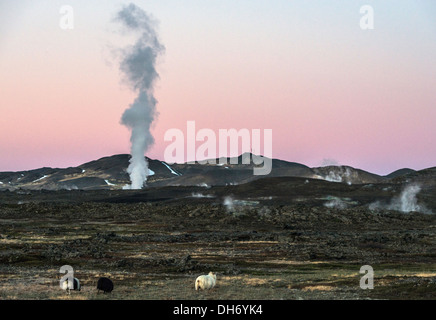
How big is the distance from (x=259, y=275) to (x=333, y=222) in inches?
3677

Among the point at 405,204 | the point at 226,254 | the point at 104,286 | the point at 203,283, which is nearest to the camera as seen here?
the point at 104,286

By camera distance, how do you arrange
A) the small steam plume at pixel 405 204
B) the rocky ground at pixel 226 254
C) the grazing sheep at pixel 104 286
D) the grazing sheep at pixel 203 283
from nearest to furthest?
the grazing sheep at pixel 104 286 < the grazing sheep at pixel 203 283 < the rocky ground at pixel 226 254 < the small steam plume at pixel 405 204

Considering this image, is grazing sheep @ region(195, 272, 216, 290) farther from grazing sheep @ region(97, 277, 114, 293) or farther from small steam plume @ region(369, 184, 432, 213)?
small steam plume @ region(369, 184, 432, 213)

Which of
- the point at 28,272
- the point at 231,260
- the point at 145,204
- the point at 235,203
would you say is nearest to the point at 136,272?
the point at 28,272

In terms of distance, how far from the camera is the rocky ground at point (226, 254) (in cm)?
3438

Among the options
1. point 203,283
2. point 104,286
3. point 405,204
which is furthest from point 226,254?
point 405,204

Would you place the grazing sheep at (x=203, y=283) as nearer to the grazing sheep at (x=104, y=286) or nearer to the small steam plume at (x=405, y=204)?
the grazing sheep at (x=104, y=286)

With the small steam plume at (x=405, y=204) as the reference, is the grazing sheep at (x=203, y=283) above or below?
below

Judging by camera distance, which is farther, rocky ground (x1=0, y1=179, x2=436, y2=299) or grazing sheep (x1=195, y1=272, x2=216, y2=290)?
rocky ground (x1=0, y1=179, x2=436, y2=299)

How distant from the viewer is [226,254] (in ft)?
221

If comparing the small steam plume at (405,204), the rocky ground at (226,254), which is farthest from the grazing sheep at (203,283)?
the small steam plume at (405,204)

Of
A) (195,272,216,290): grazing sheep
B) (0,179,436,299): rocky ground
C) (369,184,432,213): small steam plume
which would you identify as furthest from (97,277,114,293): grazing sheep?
(369,184,432,213): small steam plume

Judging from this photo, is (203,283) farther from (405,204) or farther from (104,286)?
(405,204)

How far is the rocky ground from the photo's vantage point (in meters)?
34.4
